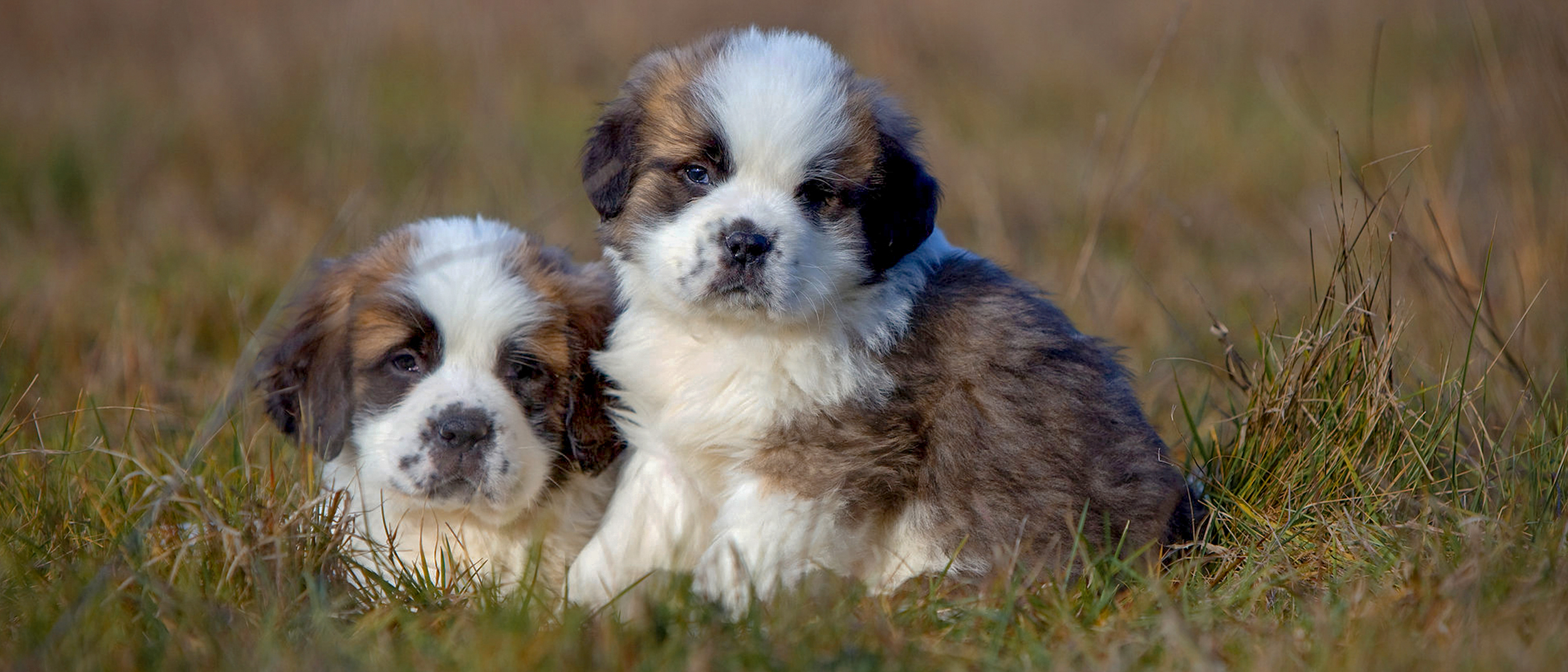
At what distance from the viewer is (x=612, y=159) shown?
3.10 m

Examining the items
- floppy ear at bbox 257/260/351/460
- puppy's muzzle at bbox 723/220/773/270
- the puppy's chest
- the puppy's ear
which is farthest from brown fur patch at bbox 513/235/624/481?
the puppy's ear

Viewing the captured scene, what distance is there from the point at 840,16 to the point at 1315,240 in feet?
16.3

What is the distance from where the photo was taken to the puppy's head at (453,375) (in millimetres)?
3055

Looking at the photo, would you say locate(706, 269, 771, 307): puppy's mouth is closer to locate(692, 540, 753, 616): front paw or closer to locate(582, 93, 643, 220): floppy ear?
locate(582, 93, 643, 220): floppy ear

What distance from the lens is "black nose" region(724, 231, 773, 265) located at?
2803mm

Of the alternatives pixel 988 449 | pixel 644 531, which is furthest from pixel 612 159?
pixel 988 449

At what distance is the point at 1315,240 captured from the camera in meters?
7.27

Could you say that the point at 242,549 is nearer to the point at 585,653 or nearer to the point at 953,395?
the point at 585,653

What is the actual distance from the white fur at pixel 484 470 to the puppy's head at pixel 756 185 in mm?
396

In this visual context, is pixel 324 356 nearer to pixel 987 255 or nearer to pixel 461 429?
pixel 461 429

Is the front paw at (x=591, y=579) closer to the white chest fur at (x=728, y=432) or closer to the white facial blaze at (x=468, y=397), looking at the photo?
the white chest fur at (x=728, y=432)

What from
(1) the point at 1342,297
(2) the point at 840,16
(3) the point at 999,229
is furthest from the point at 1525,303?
(2) the point at 840,16

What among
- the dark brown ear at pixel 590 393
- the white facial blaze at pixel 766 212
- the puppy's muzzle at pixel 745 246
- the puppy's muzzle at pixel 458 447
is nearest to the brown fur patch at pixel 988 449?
the white facial blaze at pixel 766 212

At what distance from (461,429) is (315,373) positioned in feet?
1.93
